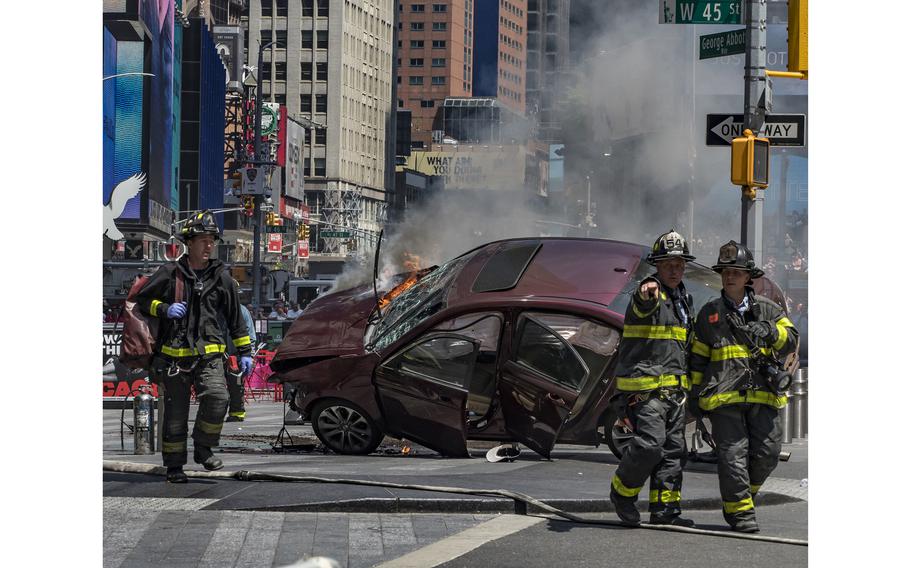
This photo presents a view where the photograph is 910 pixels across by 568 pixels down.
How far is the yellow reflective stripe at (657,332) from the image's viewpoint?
7434mm

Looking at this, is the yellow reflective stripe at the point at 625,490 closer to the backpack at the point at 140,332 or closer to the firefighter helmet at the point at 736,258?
the firefighter helmet at the point at 736,258

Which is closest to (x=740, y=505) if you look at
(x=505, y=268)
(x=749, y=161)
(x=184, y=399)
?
(x=184, y=399)

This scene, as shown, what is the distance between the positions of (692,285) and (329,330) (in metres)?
2.93

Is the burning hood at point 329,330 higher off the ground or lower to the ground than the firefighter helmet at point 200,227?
lower

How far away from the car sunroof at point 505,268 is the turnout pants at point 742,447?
374cm

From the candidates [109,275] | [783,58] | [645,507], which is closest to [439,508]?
[645,507]

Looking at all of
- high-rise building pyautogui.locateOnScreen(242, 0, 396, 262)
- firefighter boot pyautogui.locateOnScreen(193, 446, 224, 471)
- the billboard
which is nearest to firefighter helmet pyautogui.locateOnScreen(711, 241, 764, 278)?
firefighter boot pyautogui.locateOnScreen(193, 446, 224, 471)

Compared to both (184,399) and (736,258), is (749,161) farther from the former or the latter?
(184,399)

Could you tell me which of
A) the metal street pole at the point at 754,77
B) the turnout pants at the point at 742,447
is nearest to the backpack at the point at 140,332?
the turnout pants at the point at 742,447

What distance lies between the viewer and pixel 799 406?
13.8 metres

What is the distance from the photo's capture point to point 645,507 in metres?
8.38
